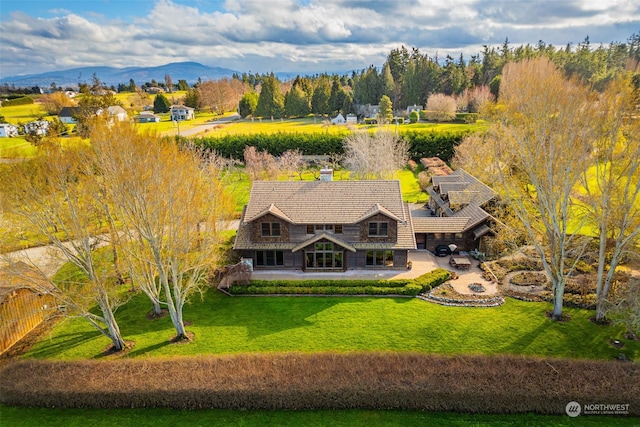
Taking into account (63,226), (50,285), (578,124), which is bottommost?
(50,285)

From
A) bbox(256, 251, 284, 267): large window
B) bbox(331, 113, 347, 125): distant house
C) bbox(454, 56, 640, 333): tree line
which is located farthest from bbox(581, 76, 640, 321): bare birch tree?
bbox(331, 113, 347, 125): distant house

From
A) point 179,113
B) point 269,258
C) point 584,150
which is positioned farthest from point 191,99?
point 584,150

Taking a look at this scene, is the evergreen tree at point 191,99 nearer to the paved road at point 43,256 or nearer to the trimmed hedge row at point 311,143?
the trimmed hedge row at point 311,143

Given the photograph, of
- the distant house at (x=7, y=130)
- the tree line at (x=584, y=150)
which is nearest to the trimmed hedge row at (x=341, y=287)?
the tree line at (x=584, y=150)

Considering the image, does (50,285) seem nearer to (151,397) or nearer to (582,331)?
(151,397)

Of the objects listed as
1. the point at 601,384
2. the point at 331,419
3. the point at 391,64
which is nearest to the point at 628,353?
the point at 601,384
